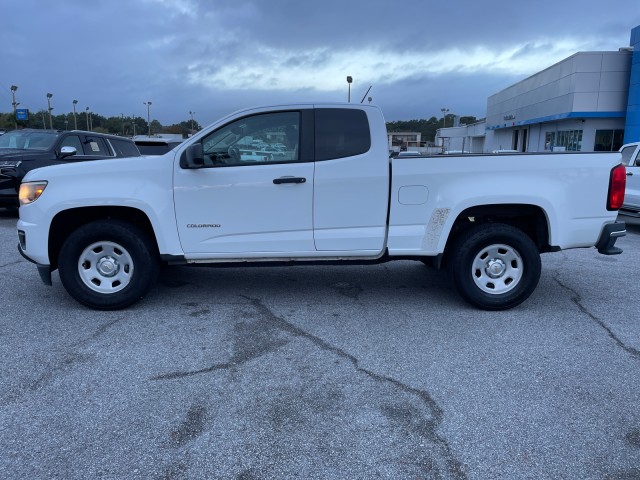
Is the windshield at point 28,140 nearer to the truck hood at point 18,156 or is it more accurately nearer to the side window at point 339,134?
the truck hood at point 18,156

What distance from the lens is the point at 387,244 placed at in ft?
16.9

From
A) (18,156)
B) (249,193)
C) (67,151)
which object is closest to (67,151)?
(67,151)

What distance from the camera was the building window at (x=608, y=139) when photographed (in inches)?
1156

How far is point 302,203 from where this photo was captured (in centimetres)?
Result: 504

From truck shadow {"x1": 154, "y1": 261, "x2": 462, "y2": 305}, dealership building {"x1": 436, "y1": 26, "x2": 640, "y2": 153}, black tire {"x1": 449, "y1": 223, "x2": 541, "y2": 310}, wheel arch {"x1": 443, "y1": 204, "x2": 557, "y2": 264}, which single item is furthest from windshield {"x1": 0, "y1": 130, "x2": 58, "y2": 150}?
dealership building {"x1": 436, "y1": 26, "x2": 640, "y2": 153}

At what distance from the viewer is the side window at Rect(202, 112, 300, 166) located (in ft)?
16.5

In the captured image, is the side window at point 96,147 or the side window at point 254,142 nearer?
the side window at point 254,142

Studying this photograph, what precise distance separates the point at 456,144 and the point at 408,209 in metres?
65.0

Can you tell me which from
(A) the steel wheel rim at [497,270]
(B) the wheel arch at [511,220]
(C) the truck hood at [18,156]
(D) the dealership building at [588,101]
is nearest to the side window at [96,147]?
(C) the truck hood at [18,156]

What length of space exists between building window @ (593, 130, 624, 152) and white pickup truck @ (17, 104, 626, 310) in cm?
2837

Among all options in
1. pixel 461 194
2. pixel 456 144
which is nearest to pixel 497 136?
pixel 456 144

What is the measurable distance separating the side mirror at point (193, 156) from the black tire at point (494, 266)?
2.67m

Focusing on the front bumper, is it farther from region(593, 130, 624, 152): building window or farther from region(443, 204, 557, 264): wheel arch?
region(593, 130, 624, 152): building window

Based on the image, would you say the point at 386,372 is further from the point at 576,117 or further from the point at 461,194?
the point at 576,117
